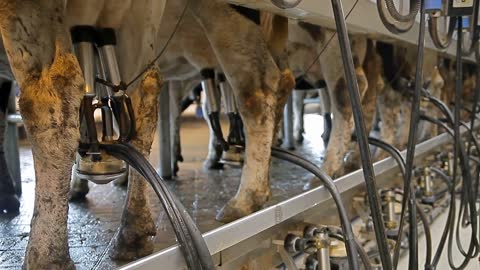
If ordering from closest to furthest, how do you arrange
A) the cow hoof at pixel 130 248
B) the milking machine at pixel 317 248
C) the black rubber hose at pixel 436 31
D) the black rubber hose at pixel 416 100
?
the cow hoof at pixel 130 248
the black rubber hose at pixel 416 100
the milking machine at pixel 317 248
the black rubber hose at pixel 436 31

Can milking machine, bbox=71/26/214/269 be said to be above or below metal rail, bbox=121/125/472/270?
above

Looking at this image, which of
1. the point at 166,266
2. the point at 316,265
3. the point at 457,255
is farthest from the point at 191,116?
the point at 166,266

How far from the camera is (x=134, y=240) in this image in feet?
3.33

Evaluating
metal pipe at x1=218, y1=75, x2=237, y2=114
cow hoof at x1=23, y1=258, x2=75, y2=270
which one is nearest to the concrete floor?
cow hoof at x1=23, y1=258, x2=75, y2=270

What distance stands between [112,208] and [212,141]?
97cm

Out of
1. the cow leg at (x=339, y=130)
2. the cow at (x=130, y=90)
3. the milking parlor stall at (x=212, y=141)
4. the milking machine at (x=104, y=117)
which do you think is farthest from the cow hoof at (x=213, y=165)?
the milking machine at (x=104, y=117)

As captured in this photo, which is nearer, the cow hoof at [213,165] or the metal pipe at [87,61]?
the metal pipe at [87,61]

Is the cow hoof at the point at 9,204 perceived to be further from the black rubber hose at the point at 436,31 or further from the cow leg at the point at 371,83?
the cow leg at the point at 371,83

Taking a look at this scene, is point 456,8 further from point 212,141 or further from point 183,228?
point 212,141

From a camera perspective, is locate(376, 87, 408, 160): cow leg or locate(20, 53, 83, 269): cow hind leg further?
locate(376, 87, 408, 160): cow leg

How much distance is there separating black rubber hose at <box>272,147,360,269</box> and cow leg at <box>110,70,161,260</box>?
1.34 ft

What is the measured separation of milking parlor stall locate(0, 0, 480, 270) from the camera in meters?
0.86

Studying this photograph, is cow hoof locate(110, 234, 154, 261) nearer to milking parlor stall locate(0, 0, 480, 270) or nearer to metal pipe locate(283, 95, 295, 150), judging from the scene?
milking parlor stall locate(0, 0, 480, 270)

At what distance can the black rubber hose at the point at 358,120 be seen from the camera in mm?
890
